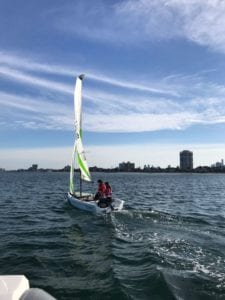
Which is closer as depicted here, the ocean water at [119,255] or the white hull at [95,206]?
the ocean water at [119,255]

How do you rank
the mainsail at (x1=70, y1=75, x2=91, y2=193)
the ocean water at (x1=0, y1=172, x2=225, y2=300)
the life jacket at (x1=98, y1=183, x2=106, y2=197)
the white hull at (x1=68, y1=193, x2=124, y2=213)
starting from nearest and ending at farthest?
the ocean water at (x1=0, y1=172, x2=225, y2=300), the white hull at (x1=68, y1=193, x2=124, y2=213), the life jacket at (x1=98, y1=183, x2=106, y2=197), the mainsail at (x1=70, y1=75, x2=91, y2=193)

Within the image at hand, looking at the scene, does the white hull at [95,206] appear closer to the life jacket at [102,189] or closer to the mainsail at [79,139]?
the life jacket at [102,189]

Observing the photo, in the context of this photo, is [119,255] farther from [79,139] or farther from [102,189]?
[79,139]

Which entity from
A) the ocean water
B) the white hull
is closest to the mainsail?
the white hull

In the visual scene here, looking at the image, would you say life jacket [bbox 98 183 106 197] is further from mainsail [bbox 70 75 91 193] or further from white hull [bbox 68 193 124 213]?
mainsail [bbox 70 75 91 193]

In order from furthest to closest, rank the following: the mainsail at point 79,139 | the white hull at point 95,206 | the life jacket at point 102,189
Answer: the mainsail at point 79,139, the life jacket at point 102,189, the white hull at point 95,206

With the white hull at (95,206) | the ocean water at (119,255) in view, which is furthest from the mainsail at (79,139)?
the ocean water at (119,255)

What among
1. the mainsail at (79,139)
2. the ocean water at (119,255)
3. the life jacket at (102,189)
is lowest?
the ocean water at (119,255)

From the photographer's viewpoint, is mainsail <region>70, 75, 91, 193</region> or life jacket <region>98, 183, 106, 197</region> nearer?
life jacket <region>98, 183, 106, 197</region>

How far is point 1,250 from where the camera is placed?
1591cm

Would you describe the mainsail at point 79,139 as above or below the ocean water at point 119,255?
above

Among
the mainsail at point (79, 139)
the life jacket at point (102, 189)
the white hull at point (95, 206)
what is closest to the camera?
the white hull at point (95, 206)

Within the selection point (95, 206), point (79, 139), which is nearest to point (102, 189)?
point (95, 206)

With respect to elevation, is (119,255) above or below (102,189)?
below
